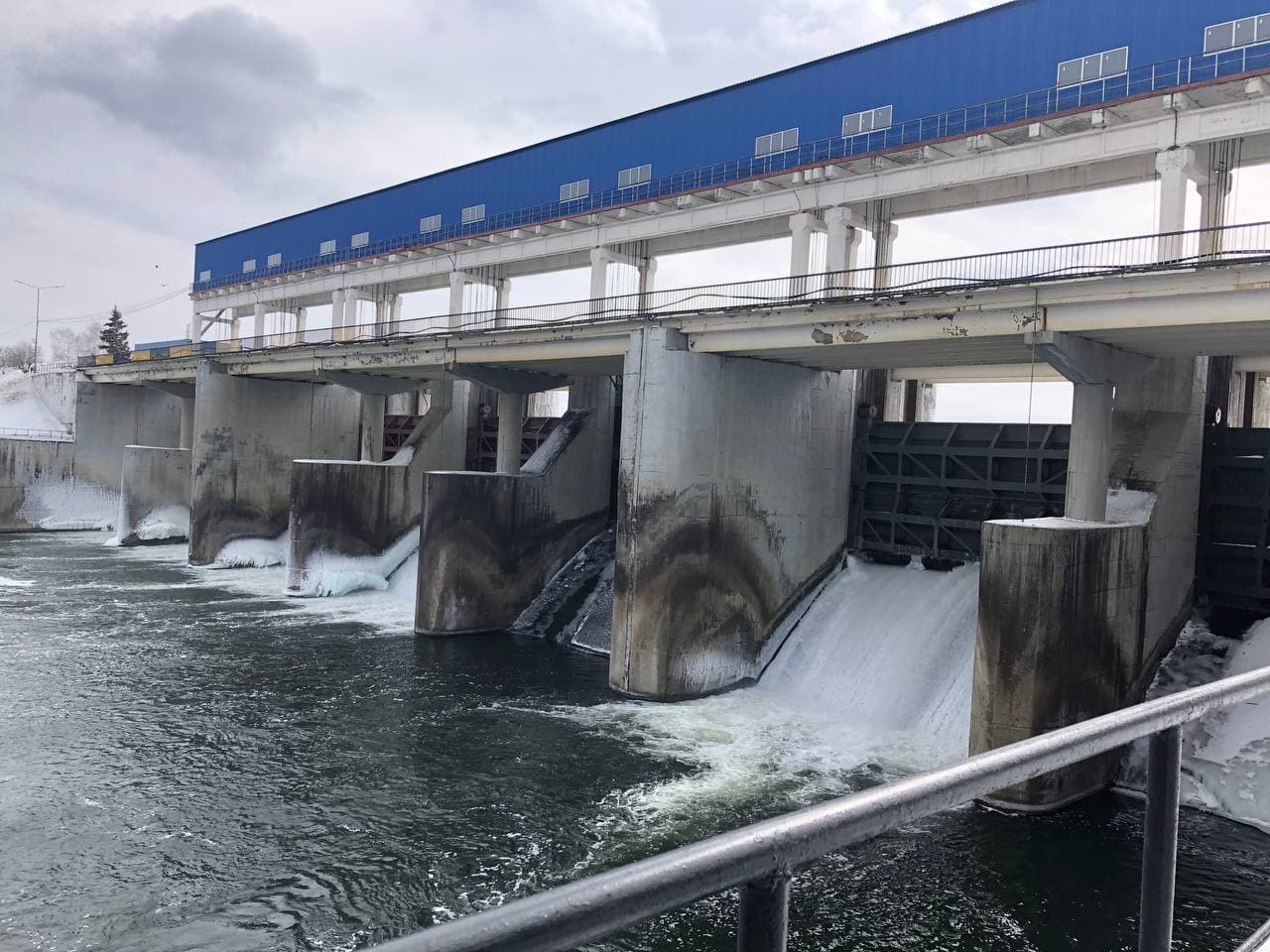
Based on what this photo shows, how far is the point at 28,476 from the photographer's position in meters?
44.8

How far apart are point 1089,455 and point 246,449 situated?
3067cm

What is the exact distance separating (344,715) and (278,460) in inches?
928

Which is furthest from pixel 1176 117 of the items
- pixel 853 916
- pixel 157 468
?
pixel 157 468

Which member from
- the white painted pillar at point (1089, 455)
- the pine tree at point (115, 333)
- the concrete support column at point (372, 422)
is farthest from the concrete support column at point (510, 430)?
the pine tree at point (115, 333)

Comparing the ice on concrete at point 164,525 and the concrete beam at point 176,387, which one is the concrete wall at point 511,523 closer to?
the ice on concrete at point 164,525

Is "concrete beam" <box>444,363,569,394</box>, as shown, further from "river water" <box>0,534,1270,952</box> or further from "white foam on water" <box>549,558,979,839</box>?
"white foam on water" <box>549,558,979,839</box>

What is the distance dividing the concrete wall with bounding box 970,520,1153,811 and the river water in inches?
29.3

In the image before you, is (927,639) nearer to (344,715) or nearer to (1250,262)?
(1250,262)

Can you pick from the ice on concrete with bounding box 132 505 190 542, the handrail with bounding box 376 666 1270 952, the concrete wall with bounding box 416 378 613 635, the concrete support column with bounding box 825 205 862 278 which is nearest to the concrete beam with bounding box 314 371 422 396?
the concrete wall with bounding box 416 378 613 635

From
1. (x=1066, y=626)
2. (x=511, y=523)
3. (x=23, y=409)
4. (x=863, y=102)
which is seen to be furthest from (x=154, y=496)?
(x=1066, y=626)

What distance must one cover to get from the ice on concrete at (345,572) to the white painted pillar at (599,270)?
10246 millimetres

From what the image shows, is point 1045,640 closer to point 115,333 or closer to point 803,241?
point 803,241

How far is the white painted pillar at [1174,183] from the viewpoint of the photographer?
1945 cm

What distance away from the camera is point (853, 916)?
1024cm
